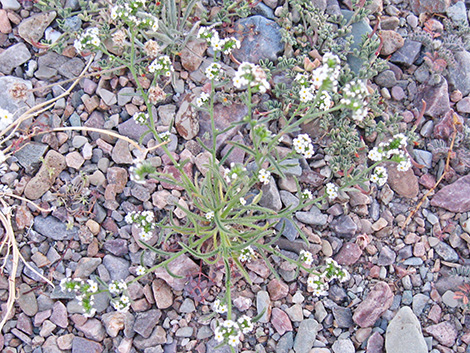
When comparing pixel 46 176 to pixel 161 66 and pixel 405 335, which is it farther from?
pixel 405 335

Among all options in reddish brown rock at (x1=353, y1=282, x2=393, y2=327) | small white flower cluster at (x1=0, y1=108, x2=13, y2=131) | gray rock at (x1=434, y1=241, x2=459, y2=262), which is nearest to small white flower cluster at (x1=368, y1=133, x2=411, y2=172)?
reddish brown rock at (x1=353, y1=282, x2=393, y2=327)

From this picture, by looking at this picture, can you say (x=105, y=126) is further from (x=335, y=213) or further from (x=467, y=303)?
(x=467, y=303)

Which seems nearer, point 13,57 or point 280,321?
point 280,321

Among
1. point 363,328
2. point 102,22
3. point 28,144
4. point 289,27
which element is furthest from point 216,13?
point 363,328

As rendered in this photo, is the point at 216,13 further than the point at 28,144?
Yes

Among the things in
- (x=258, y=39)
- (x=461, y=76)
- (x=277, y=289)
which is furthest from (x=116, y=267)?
(x=461, y=76)

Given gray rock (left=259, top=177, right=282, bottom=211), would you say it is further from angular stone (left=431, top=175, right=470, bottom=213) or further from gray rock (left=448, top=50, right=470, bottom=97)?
gray rock (left=448, top=50, right=470, bottom=97)

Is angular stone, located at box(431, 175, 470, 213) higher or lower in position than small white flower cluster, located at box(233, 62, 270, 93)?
lower
